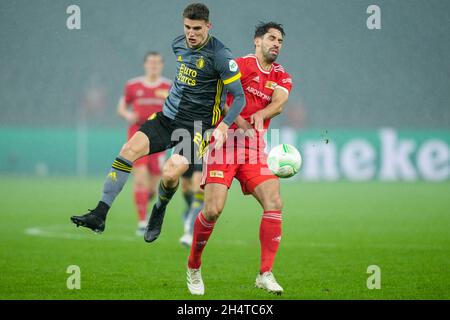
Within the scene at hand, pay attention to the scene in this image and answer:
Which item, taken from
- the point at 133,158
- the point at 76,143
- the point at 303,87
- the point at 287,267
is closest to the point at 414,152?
the point at 303,87

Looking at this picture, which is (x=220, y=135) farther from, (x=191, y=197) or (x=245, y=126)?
(x=191, y=197)

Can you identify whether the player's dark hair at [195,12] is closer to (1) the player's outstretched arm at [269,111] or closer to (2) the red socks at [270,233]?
(1) the player's outstretched arm at [269,111]

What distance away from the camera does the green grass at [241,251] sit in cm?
738

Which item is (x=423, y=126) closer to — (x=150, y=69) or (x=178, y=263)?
(x=150, y=69)

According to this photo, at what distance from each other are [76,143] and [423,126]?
11279 mm

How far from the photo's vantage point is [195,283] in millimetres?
7301

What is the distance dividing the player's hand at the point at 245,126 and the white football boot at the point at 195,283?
4.49 feet

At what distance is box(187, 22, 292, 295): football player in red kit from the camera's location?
7.44 m

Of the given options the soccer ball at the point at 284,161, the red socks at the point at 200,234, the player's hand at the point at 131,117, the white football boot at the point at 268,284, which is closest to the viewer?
the white football boot at the point at 268,284

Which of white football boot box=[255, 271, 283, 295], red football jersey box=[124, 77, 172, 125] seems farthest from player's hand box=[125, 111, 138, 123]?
white football boot box=[255, 271, 283, 295]

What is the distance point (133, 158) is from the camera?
25.1ft

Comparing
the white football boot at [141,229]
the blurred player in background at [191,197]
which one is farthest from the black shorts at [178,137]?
the white football boot at [141,229]

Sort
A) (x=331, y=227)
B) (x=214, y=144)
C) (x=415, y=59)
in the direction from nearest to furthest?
1. (x=214, y=144)
2. (x=331, y=227)
3. (x=415, y=59)

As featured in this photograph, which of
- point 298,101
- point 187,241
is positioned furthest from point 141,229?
point 298,101
